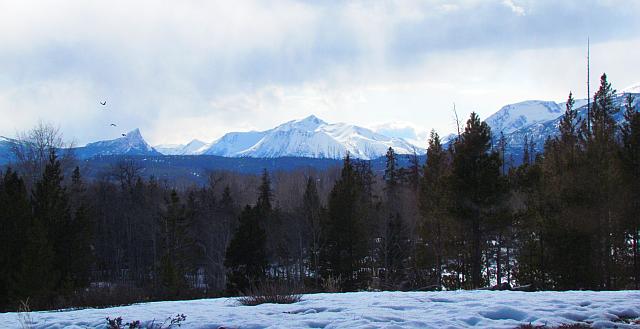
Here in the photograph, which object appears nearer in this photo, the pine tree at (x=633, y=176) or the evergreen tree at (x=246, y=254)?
the pine tree at (x=633, y=176)

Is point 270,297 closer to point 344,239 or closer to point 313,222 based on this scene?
point 344,239

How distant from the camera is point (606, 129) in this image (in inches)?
911

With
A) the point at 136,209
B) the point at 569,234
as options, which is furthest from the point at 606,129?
the point at 136,209

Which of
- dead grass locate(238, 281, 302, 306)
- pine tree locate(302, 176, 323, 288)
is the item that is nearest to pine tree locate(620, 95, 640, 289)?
dead grass locate(238, 281, 302, 306)

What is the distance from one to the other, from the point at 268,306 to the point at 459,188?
14.0m

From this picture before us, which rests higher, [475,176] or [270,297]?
[475,176]

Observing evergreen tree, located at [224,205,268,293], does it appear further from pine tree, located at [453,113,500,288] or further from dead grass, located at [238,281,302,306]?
dead grass, located at [238,281,302,306]

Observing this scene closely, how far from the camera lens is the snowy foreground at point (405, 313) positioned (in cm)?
729

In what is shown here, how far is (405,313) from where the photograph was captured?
792 centimetres

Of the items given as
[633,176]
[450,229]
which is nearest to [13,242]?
[450,229]

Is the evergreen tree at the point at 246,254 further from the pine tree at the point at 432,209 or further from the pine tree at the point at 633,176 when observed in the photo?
the pine tree at the point at 633,176

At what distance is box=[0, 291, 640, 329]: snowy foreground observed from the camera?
729cm

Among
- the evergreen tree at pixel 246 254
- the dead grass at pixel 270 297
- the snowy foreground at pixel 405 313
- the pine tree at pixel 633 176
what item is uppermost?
the pine tree at pixel 633 176

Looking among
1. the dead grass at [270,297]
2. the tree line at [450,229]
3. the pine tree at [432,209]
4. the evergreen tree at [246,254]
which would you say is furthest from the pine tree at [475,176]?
→ the evergreen tree at [246,254]
